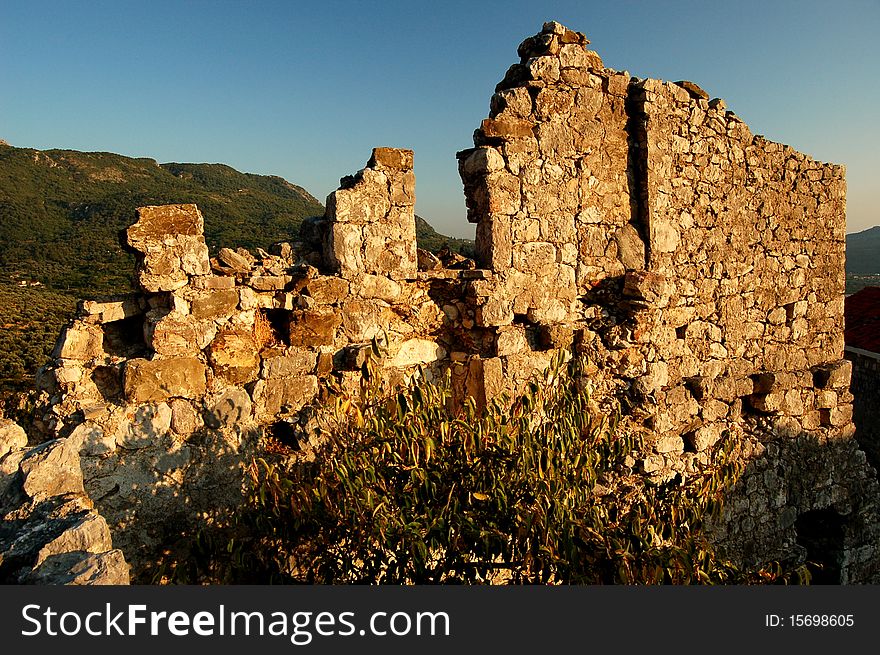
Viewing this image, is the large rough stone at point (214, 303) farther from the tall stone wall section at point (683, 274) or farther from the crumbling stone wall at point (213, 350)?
the tall stone wall section at point (683, 274)

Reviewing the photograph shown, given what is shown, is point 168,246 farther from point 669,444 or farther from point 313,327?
point 669,444

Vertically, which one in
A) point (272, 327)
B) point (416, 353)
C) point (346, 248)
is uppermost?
point (346, 248)

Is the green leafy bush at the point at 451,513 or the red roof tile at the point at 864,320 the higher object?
the red roof tile at the point at 864,320

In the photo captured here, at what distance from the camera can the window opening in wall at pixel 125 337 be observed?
11.7 feet

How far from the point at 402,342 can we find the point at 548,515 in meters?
1.62

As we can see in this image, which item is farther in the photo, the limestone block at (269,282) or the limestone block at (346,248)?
the limestone block at (346,248)

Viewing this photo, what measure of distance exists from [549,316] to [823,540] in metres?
3.78

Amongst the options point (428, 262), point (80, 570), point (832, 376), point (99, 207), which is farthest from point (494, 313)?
point (99, 207)

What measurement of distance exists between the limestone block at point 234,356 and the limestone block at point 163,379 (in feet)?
0.32

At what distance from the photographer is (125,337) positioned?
3672 millimetres

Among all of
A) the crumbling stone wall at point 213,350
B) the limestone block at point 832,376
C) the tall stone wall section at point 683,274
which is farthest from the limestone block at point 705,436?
the crumbling stone wall at point 213,350

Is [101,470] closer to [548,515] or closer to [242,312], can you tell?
[242,312]

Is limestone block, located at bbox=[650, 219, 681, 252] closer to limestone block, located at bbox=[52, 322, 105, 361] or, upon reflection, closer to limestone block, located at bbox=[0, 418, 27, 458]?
limestone block, located at bbox=[52, 322, 105, 361]

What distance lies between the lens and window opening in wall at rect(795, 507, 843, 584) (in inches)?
218
